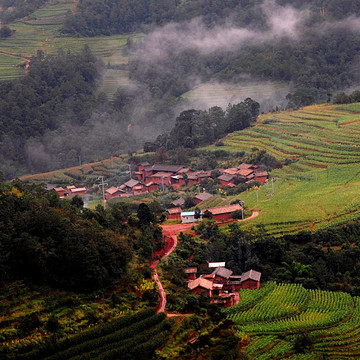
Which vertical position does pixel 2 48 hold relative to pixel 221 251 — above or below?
above

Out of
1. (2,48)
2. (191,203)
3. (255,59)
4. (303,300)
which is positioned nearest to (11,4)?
(2,48)

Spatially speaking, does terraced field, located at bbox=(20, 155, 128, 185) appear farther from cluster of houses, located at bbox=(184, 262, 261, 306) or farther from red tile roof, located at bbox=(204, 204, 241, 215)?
cluster of houses, located at bbox=(184, 262, 261, 306)

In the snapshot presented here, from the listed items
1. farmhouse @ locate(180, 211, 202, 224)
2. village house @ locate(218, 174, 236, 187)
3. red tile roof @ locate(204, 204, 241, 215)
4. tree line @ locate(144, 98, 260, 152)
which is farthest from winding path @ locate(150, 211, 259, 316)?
tree line @ locate(144, 98, 260, 152)

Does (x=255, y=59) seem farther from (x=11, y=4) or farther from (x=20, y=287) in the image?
(x=20, y=287)

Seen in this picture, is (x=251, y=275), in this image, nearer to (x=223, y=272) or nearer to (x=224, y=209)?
(x=223, y=272)

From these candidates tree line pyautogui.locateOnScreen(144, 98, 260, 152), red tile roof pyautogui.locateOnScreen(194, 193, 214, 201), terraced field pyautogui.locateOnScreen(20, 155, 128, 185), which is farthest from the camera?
tree line pyautogui.locateOnScreen(144, 98, 260, 152)

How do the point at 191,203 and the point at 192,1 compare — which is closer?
the point at 191,203
